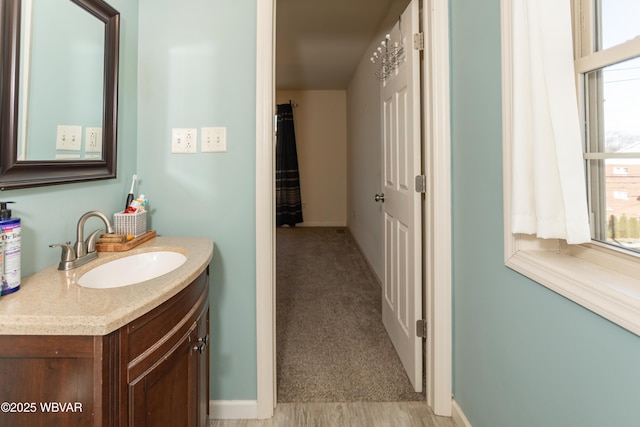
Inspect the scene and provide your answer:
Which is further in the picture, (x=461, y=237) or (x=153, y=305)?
(x=461, y=237)

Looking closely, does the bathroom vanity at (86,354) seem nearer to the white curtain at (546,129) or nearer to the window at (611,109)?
the white curtain at (546,129)

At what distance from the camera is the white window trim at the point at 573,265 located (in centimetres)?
70

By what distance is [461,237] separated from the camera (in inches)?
57.1

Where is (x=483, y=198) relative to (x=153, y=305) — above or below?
above

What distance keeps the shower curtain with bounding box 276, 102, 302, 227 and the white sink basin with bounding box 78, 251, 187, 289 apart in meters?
4.58

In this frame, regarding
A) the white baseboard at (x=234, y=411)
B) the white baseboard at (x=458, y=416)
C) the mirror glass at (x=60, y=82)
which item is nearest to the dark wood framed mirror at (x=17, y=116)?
the mirror glass at (x=60, y=82)

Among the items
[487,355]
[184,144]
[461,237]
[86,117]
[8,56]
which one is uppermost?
[8,56]

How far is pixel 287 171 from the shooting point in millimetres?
5824

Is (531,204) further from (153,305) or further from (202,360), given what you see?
(202,360)

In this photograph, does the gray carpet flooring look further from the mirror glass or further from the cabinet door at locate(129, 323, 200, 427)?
the mirror glass

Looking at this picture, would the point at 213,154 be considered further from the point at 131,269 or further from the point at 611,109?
the point at 611,109

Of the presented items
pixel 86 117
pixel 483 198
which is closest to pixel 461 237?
pixel 483 198

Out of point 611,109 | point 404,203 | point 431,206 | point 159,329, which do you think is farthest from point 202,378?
point 611,109

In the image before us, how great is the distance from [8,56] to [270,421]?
1650 mm
